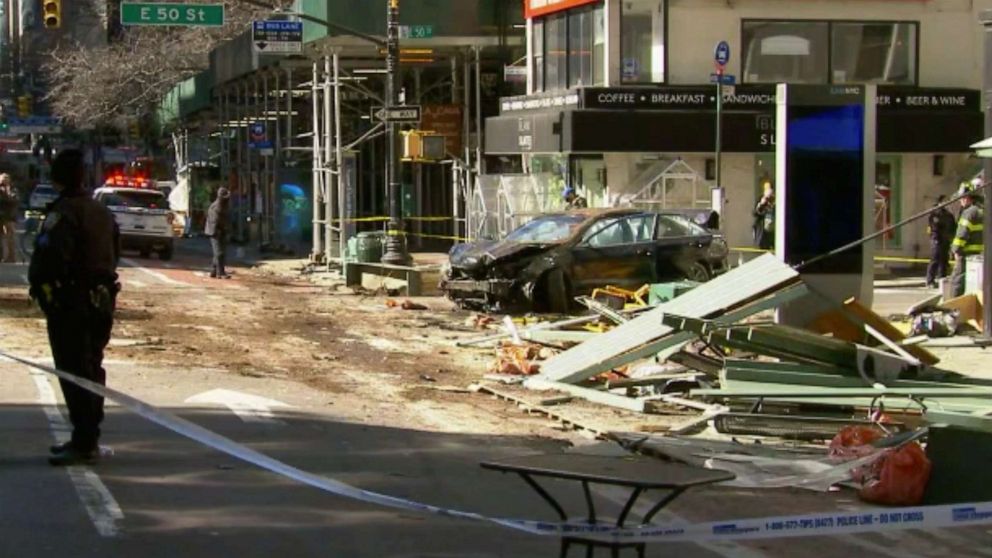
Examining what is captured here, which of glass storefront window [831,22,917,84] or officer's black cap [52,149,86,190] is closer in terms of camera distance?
officer's black cap [52,149,86,190]

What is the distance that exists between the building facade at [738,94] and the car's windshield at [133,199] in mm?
9072

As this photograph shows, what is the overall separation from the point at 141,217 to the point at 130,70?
27135mm

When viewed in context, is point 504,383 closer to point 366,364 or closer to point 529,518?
point 366,364

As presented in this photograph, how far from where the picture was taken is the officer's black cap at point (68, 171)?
936 cm

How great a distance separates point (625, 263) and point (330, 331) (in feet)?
16.1

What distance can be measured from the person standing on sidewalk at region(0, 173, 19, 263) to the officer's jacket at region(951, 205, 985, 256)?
704 inches

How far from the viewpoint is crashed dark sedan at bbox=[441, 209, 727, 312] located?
71.2 ft

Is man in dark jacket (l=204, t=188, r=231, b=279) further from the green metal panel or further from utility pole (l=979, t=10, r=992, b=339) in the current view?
utility pole (l=979, t=10, r=992, b=339)

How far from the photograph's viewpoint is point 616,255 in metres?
22.3

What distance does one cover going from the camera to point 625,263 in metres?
22.3

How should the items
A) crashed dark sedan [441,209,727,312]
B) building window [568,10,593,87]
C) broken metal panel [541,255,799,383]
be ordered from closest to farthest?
1. broken metal panel [541,255,799,383]
2. crashed dark sedan [441,209,727,312]
3. building window [568,10,593,87]

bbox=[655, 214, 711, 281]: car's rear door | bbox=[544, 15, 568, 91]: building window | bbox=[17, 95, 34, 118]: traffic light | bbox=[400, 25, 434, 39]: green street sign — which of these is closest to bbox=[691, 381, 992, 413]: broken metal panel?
bbox=[655, 214, 711, 281]: car's rear door

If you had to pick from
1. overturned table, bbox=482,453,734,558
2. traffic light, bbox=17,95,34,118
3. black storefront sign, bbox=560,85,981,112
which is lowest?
overturned table, bbox=482,453,734,558

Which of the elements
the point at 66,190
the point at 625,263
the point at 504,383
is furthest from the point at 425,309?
the point at 66,190
